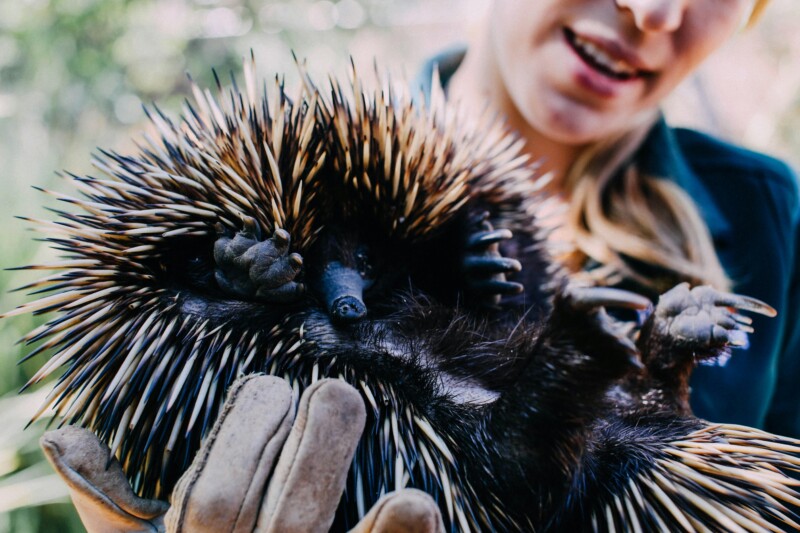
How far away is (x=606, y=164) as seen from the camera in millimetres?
1610

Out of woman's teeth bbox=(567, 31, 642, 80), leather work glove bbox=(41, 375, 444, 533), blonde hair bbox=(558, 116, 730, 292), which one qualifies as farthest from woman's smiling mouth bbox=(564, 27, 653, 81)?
leather work glove bbox=(41, 375, 444, 533)

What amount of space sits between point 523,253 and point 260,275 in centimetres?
56

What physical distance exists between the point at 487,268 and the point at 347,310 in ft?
0.85

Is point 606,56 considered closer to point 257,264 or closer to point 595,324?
point 595,324

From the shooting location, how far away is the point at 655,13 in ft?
3.64

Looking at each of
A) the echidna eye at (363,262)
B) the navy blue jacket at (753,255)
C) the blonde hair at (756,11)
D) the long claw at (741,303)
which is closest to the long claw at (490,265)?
the echidna eye at (363,262)

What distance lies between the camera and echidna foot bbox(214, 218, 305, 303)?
30.2 inches

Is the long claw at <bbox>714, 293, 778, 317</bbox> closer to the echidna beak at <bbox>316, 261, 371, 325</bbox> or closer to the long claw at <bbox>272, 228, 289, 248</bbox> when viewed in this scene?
the echidna beak at <bbox>316, 261, 371, 325</bbox>

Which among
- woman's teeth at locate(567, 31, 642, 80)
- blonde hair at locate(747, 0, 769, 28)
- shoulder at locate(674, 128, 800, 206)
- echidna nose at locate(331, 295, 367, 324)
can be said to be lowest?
echidna nose at locate(331, 295, 367, 324)

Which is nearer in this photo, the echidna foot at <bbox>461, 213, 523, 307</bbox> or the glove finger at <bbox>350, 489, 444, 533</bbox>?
the glove finger at <bbox>350, 489, 444, 533</bbox>

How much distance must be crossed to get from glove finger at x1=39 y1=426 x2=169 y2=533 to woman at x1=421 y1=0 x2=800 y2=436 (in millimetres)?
847

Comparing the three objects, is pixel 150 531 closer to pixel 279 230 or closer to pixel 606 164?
pixel 279 230

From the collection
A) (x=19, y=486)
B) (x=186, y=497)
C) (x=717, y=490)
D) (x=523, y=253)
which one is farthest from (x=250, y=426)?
(x=19, y=486)

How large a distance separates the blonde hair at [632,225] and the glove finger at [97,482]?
934 millimetres
